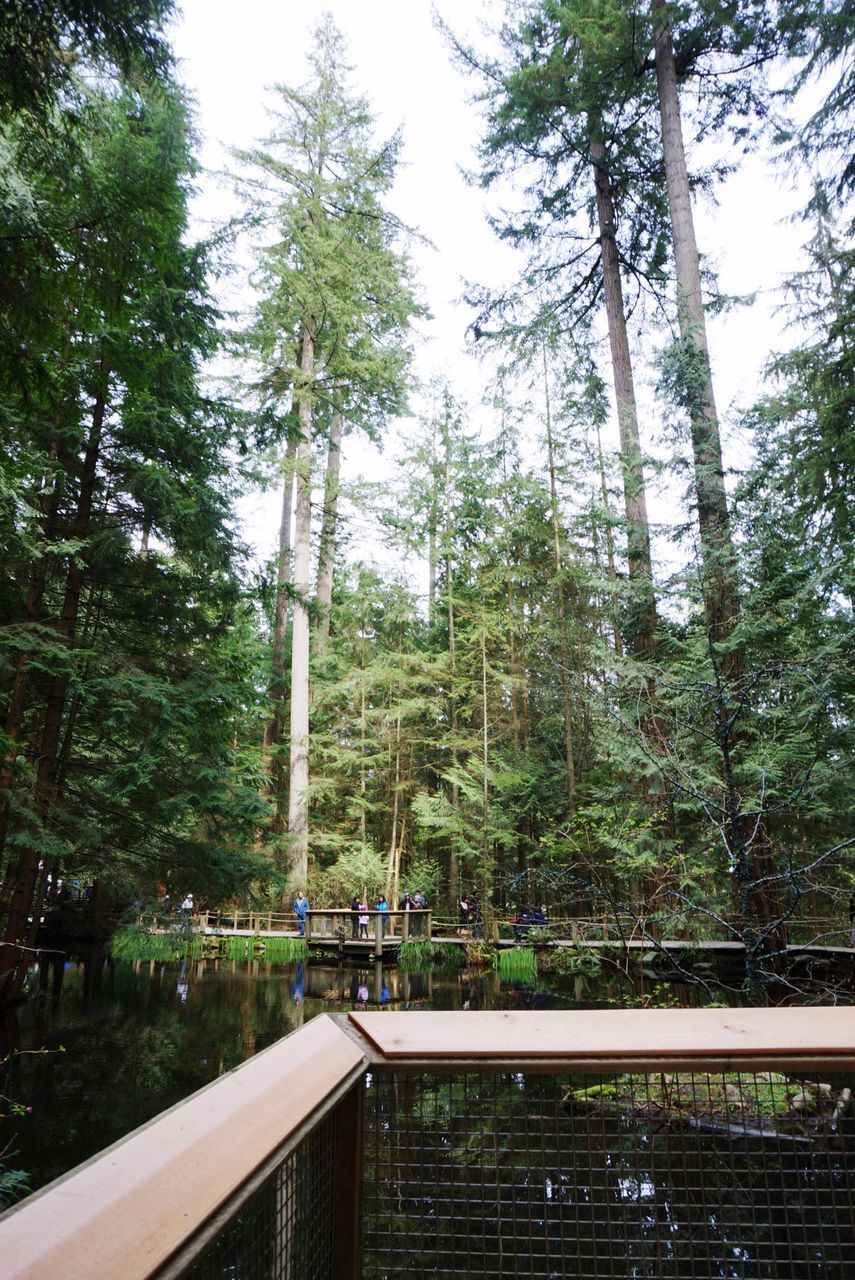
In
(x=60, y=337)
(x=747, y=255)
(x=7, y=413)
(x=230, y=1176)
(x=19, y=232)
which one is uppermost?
(x=747, y=255)

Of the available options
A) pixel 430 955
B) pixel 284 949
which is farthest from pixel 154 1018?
pixel 430 955

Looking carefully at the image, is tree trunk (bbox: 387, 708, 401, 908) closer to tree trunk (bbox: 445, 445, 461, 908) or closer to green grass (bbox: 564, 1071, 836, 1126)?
tree trunk (bbox: 445, 445, 461, 908)

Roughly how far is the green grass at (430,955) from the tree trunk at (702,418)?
1026 cm

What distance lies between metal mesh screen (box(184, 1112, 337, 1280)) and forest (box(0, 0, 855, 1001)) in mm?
3716

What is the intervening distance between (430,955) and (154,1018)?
8027 millimetres

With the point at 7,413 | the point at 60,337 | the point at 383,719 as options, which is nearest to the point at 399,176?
the point at 383,719

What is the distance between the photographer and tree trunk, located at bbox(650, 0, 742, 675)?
9938mm

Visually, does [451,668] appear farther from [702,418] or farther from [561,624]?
[702,418]

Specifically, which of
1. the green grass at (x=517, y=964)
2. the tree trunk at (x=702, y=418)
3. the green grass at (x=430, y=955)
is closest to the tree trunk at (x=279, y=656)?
the green grass at (x=430, y=955)

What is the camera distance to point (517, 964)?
51.6 feet

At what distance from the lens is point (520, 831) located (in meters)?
23.4

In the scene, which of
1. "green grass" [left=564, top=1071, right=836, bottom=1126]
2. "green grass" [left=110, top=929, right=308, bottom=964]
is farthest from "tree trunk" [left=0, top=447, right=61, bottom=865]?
"green grass" [left=110, top=929, right=308, bottom=964]

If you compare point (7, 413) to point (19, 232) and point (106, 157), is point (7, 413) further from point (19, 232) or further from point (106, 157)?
point (19, 232)

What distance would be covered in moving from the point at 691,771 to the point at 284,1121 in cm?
857
